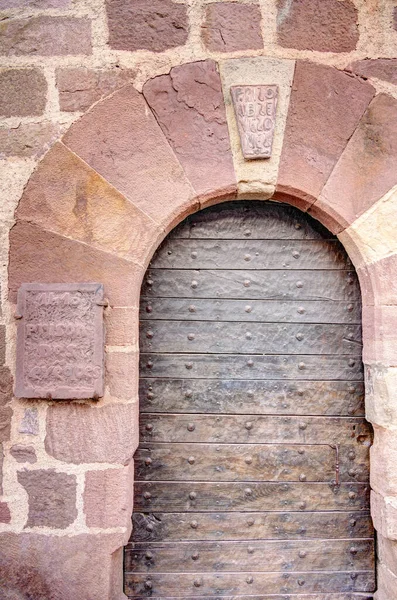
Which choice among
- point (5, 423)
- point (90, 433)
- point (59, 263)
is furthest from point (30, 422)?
point (59, 263)

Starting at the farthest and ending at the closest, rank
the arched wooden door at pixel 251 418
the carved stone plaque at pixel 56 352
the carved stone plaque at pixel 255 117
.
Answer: the arched wooden door at pixel 251 418 → the carved stone plaque at pixel 255 117 → the carved stone plaque at pixel 56 352

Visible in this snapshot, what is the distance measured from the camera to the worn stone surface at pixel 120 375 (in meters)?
1.90

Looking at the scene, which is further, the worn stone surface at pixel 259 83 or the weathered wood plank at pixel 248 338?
the weathered wood plank at pixel 248 338

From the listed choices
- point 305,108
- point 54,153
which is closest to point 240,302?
point 305,108

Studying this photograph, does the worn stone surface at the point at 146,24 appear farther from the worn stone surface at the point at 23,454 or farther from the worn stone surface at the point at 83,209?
the worn stone surface at the point at 23,454

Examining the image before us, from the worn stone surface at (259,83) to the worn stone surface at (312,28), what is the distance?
0.36 ft

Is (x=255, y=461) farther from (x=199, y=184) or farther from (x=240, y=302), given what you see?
(x=199, y=184)

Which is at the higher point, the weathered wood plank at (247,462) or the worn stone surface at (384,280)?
the worn stone surface at (384,280)

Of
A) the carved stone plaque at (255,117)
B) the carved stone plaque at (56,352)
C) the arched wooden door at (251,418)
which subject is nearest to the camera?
the carved stone plaque at (56,352)

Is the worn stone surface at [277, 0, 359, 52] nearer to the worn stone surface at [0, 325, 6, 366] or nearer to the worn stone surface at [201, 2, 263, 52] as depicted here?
the worn stone surface at [201, 2, 263, 52]

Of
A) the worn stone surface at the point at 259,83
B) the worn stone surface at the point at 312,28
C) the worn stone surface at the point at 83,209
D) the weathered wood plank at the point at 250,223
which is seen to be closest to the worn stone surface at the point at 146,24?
the worn stone surface at the point at 259,83

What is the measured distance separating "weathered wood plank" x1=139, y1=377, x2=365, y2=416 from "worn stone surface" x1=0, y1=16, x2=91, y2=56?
4.38 feet

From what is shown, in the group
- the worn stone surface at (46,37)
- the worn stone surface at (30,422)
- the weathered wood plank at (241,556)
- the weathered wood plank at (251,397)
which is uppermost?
the worn stone surface at (46,37)

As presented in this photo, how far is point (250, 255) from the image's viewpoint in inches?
84.0
